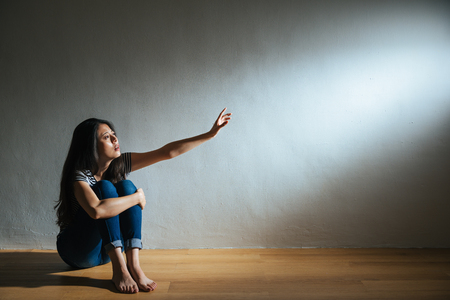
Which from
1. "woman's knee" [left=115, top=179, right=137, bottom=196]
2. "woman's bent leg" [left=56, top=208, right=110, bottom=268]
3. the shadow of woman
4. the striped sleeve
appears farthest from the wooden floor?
the striped sleeve

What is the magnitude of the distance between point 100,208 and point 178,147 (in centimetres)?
51

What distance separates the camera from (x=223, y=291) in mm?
1463

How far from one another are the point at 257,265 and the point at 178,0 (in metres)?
1.67

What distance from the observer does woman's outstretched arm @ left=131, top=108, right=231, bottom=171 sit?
5.57ft

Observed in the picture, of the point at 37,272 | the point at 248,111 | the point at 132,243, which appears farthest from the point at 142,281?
the point at 248,111

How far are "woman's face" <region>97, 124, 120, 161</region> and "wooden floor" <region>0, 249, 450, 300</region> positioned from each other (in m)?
0.60

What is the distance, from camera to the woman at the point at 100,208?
1.46 meters

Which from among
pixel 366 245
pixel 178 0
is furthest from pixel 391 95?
pixel 178 0

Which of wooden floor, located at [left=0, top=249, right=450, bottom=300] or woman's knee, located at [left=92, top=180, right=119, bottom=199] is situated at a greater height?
woman's knee, located at [left=92, top=180, right=119, bottom=199]

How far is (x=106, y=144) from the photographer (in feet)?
5.30

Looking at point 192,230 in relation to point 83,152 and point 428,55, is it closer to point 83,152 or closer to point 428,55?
point 83,152

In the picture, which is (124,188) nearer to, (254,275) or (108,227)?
(108,227)

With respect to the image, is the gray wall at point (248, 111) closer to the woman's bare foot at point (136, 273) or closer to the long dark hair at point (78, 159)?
the long dark hair at point (78, 159)

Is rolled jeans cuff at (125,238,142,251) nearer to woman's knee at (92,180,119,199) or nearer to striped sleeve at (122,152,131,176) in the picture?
woman's knee at (92,180,119,199)
